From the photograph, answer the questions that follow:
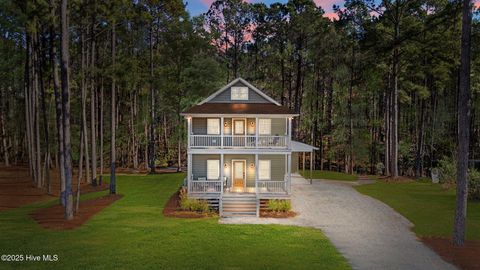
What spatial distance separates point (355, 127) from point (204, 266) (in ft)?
127

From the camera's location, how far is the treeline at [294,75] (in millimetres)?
A: 36094

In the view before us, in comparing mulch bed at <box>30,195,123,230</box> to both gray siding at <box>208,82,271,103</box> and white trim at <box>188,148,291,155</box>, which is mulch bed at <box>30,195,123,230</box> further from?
gray siding at <box>208,82,271,103</box>

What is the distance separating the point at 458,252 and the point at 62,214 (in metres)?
19.5

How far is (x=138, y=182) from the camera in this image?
34250mm

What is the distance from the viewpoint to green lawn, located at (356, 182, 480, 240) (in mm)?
18000

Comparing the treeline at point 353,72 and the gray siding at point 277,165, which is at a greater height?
the treeline at point 353,72

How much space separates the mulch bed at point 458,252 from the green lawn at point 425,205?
1.16m

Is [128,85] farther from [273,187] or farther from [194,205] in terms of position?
[273,187]

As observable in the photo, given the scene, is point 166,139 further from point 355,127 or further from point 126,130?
point 355,127

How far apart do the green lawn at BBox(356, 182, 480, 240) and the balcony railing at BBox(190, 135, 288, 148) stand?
851 cm

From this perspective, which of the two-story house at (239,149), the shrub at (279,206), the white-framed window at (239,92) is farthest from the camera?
the white-framed window at (239,92)

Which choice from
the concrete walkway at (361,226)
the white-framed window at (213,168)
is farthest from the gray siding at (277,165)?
the white-framed window at (213,168)

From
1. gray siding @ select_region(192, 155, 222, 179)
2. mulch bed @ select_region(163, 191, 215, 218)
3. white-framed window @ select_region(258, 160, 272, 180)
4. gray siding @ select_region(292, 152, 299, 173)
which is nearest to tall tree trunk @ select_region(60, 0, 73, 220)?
mulch bed @ select_region(163, 191, 215, 218)

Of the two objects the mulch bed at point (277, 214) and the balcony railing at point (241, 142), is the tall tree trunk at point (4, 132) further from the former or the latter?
the mulch bed at point (277, 214)
